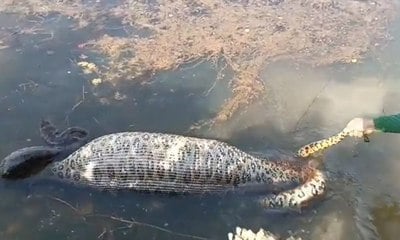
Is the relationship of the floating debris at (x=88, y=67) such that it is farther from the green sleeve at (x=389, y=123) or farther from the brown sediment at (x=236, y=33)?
the green sleeve at (x=389, y=123)

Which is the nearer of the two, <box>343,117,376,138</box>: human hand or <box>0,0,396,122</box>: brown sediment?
<box>343,117,376,138</box>: human hand

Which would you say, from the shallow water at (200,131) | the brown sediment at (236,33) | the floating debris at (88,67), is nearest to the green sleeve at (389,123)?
the shallow water at (200,131)

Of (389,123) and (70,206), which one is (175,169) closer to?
(70,206)

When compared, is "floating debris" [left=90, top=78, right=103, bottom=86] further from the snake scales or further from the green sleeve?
the green sleeve

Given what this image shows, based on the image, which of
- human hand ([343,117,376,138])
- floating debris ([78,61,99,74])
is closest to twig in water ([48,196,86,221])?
floating debris ([78,61,99,74])

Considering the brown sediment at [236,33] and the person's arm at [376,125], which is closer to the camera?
the person's arm at [376,125]

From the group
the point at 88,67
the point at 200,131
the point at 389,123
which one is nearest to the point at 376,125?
the point at 389,123
